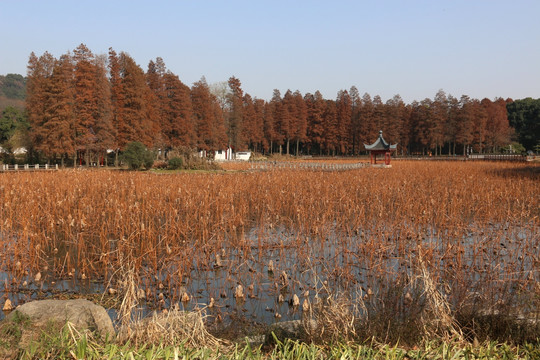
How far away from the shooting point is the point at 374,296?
6.79m

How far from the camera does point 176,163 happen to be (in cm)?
3106

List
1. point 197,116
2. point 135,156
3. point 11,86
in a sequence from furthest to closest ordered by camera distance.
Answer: point 11,86
point 197,116
point 135,156

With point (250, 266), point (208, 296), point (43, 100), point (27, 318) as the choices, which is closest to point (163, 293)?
point (208, 296)

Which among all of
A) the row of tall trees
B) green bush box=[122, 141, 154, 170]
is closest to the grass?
green bush box=[122, 141, 154, 170]

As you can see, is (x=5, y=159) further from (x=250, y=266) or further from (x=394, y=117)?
(x=394, y=117)

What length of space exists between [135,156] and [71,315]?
26.7 meters

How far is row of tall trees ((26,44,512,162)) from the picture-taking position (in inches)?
1400

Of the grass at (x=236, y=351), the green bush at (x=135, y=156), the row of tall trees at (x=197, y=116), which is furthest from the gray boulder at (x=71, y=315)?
the row of tall trees at (x=197, y=116)

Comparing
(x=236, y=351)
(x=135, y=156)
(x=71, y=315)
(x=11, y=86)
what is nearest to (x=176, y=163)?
(x=135, y=156)

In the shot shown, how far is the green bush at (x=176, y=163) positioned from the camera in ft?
102

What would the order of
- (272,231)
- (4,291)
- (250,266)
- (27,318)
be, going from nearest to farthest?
(27,318)
(4,291)
(250,266)
(272,231)

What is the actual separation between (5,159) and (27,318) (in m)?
44.9

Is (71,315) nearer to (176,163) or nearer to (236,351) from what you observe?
(236,351)

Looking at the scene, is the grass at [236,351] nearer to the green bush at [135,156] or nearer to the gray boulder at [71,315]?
the gray boulder at [71,315]
